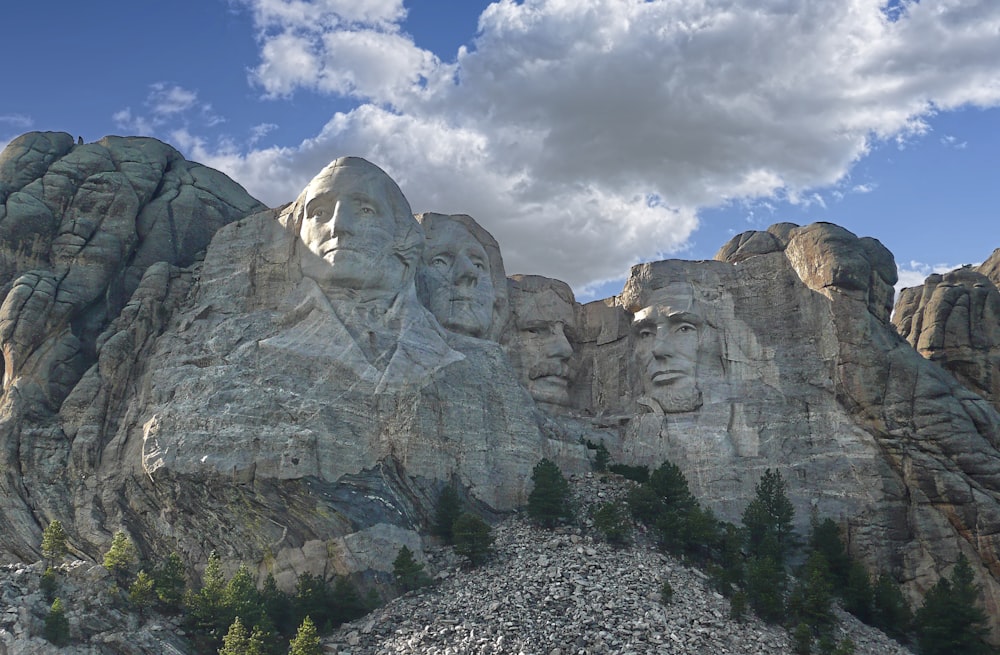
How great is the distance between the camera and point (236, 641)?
49625mm

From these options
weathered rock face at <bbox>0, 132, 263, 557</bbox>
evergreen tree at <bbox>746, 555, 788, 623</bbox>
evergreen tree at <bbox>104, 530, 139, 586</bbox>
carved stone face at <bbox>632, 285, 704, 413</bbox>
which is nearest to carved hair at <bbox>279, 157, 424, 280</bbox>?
weathered rock face at <bbox>0, 132, 263, 557</bbox>

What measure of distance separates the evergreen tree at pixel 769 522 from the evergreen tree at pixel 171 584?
20.9 m

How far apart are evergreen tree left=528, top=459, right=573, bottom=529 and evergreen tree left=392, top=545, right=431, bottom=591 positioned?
5459 millimetres

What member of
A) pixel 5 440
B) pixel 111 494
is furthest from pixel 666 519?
pixel 5 440

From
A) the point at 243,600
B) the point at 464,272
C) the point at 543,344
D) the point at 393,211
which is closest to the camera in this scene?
the point at 243,600

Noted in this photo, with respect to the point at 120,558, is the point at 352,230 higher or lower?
higher

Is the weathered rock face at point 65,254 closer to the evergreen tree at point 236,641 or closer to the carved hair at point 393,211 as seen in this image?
the carved hair at point 393,211

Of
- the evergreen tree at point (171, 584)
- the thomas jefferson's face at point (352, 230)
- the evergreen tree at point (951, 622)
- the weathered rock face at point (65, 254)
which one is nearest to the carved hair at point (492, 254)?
the thomas jefferson's face at point (352, 230)

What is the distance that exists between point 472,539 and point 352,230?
13560 millimetres

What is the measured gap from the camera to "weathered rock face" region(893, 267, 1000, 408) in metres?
69.2

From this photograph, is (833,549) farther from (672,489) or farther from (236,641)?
(236,641)

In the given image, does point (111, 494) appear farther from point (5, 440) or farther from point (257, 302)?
point (257, 302)

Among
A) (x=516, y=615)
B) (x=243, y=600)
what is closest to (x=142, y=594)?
(x=243, y=600)

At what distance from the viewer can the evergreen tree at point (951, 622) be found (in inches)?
2188
